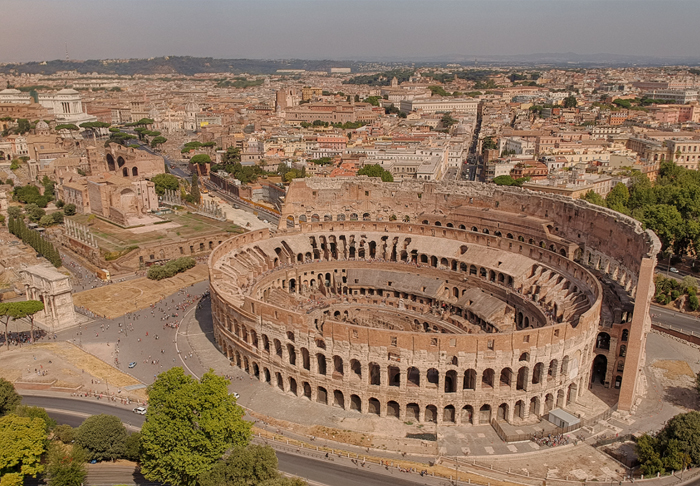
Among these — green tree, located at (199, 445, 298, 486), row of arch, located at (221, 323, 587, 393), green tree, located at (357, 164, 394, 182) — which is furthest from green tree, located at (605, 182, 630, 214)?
green tree, located at (199, 445, 298, 486)

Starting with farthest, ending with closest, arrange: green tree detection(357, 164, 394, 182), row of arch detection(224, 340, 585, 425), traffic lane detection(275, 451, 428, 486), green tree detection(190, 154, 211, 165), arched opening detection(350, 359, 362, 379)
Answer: green tree detection(190, 154, 211, 165), green tree detection(357, 164, 394, 182), arched opening detection(350, 359, 362, 379), row of arch detection(224, 340, 585, 425), traffic lane detection(275, 451, 428, 486)

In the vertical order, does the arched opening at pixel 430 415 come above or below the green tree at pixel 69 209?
below

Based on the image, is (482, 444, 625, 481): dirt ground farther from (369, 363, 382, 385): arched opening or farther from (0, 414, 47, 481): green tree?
(0, 414, 47, 481): green tree

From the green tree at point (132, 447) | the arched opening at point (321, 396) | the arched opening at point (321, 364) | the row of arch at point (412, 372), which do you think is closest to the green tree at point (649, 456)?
the row of arch at point (412, 372)

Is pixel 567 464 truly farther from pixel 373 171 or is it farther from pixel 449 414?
pixel 373 171

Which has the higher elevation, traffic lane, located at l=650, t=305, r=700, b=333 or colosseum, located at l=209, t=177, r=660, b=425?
colosseum, located at l=209, t=177, r=660, b=425

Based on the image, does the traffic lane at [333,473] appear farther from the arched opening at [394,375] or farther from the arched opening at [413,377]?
the arched opening at [394,375]
